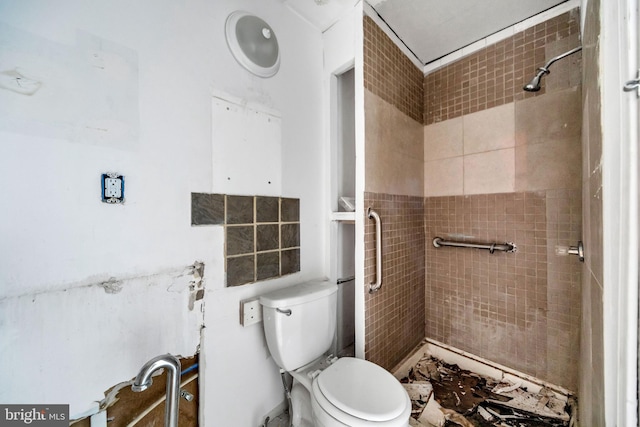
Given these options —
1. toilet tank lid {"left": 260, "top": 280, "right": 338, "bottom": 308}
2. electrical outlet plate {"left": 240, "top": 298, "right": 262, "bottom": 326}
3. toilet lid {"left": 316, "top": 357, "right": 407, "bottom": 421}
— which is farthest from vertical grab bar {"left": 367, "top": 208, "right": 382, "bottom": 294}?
electrical outlet plate {"left": 240, "top": 298, "right": 262, "bottom": 326}

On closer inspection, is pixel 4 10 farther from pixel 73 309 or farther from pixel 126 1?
pixel 73 309

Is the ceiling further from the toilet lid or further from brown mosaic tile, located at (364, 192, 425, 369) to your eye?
Answer: the toilet lid

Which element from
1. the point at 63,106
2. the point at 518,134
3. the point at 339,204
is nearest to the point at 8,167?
the point at 63,106

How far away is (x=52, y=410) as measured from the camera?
0.72 meters

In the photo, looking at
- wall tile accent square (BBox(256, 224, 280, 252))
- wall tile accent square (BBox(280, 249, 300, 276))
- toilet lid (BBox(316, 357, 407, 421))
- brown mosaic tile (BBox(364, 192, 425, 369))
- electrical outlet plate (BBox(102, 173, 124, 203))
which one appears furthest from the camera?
brown mosaic tile (BBox(364, 192, 425, 369))

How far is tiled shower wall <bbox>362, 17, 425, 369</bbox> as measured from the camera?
141 cm

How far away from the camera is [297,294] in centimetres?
119

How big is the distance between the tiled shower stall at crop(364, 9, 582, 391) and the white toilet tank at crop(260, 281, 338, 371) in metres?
0.27

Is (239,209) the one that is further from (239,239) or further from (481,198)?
(481,198)

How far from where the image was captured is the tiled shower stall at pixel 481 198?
1383 mm

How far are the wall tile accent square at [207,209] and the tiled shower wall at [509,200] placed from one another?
60.8 inches

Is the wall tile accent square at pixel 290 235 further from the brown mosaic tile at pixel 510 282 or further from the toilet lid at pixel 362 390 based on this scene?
→ the brown mosaic tile at pixel 510 282

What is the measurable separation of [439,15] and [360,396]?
6.76 feet

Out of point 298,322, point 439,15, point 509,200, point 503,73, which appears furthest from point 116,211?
point 503,73
